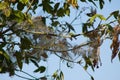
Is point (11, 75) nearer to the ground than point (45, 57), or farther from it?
nearer to the ground

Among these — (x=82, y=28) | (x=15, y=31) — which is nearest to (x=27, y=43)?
(x=15, y=31)

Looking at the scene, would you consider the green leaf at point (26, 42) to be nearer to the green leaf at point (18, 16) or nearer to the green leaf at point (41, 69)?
the green leaf at point (18, 16)

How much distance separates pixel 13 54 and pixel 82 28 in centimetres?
55

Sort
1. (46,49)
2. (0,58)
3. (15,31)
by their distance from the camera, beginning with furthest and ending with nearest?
(46,49)
(15,31)
(0,58)

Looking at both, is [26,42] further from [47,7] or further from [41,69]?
[41,69]

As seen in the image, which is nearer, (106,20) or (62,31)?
(106,20)

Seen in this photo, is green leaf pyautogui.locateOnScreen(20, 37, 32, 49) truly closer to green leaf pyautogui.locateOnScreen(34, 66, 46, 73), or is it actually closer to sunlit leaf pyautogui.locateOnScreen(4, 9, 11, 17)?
sunlit leaf pyautogui.locateOnScreen(4, 9, 11, 17)

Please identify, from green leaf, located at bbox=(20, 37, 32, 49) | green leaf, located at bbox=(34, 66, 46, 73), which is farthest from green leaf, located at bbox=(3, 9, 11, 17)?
green leaf, located at bbox=(34, 66, 46, 73)

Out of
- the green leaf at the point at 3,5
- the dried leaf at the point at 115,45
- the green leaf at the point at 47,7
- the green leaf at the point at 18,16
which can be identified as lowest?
the dried leaf at the point at 115,45

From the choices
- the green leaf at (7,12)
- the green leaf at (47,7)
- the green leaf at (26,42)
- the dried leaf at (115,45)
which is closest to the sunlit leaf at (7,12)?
the green leaf at (7,12)

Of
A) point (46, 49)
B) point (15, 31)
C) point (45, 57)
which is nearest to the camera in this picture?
point (15, 31)

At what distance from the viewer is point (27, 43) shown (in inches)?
81.7

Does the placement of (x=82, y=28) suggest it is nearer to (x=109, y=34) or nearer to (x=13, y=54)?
(x=109, y=34)

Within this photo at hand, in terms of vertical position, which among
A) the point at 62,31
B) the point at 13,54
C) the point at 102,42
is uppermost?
the point at 62,31
